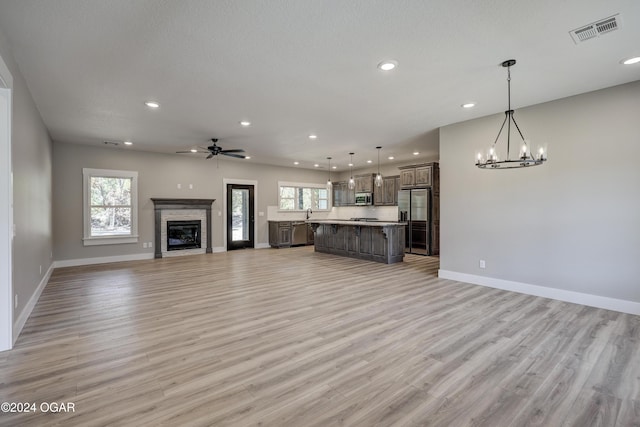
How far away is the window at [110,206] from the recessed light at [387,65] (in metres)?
6.91

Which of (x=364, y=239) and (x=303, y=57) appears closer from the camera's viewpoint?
(x=303, y=57)

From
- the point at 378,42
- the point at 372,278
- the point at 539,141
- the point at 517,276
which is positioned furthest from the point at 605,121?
the point at 372,278

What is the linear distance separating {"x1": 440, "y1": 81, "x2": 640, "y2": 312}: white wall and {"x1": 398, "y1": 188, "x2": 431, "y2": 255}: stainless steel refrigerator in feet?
9.32

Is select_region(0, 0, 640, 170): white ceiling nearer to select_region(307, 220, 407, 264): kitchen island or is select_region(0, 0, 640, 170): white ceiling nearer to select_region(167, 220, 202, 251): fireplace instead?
select_region(307, 220, 407, 264): kitchen island

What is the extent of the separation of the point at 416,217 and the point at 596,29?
608cm

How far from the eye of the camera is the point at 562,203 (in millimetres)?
4078

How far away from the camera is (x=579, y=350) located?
105 inches

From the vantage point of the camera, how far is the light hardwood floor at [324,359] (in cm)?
185

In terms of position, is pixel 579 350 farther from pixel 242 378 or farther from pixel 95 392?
pixel 95 392

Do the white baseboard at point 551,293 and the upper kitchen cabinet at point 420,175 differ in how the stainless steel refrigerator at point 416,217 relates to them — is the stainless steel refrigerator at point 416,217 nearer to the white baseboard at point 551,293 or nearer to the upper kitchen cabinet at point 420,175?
the upper kitchen cabinet at point 420,175

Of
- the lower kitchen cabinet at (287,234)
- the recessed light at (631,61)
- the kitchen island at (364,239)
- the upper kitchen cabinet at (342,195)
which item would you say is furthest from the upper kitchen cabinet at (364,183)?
the recessed light at (631,61)

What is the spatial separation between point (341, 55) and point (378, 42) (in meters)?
0.39

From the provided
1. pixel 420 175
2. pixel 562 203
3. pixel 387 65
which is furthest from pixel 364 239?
pixel 387 65

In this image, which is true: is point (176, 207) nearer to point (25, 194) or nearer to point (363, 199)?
point (25, 194)
